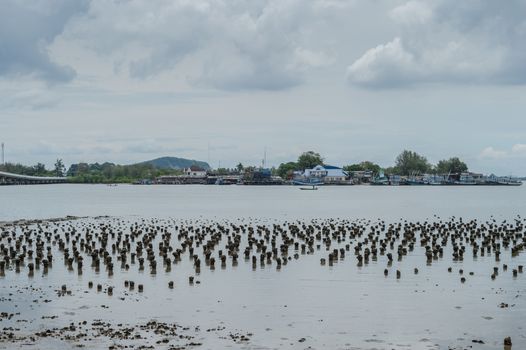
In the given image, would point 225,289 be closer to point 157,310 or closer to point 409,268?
point 157,310

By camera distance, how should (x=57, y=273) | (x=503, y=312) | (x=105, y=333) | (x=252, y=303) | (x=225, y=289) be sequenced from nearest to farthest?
(x=105, y=333) → (x=503, y=312) → (x=252, y=303) → (x=225, y=289) → (x=57, y=273)

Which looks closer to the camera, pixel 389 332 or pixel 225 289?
pixel 389 332

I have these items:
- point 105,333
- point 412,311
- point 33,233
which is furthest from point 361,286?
point 33,233

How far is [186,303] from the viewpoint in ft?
109

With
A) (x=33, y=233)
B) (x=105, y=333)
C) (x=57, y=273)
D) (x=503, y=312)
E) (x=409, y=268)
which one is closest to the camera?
(x=105, y=333)

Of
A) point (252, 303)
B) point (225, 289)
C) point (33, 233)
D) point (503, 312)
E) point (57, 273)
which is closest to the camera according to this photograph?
point (503, 312)

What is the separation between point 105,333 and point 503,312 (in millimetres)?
16537

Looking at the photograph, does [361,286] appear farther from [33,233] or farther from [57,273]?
[33,233]

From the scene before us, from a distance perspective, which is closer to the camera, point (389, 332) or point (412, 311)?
point (389, 332)

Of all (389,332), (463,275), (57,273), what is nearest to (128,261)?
(57,273)

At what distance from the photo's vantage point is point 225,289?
3731 cm

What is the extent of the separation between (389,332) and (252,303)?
7871mm

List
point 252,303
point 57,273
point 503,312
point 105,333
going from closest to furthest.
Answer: point 105,333, point 503,312, point 252,303, point 57,273

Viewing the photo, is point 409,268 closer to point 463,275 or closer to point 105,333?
point 463,275
